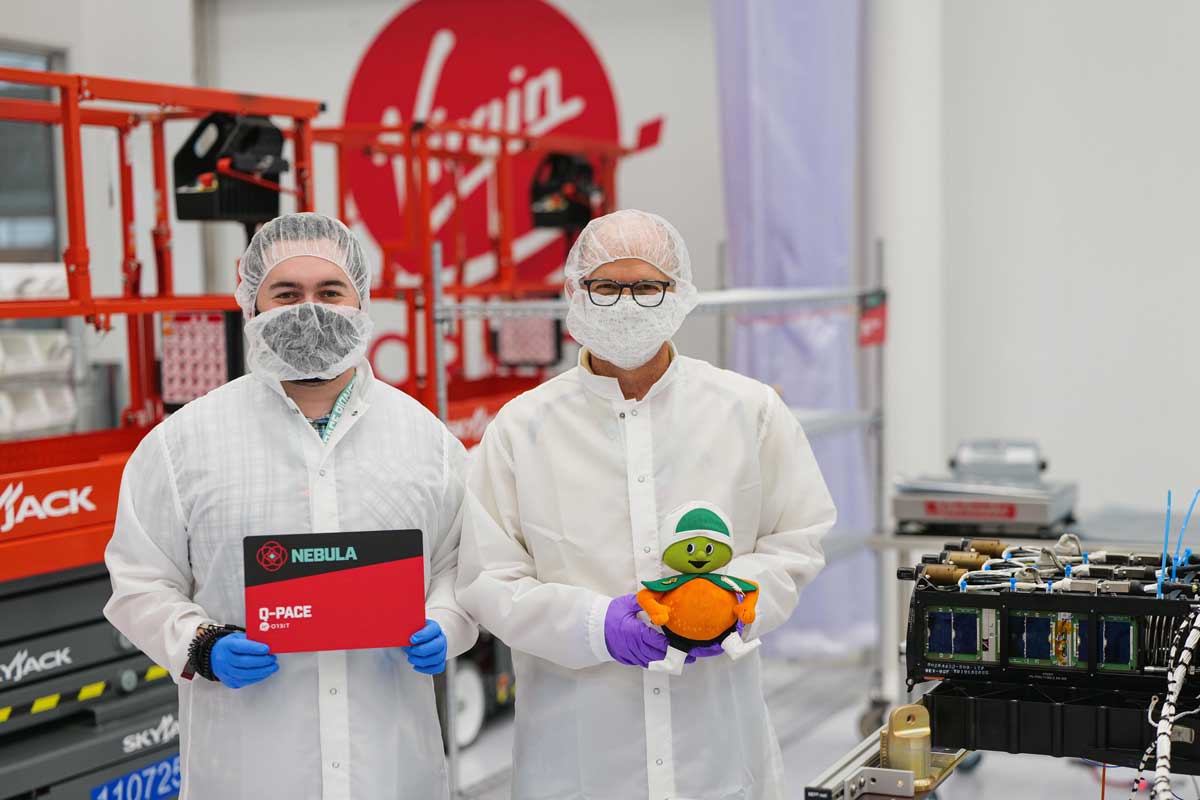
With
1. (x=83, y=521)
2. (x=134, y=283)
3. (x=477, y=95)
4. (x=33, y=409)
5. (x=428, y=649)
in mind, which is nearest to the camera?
(x=428, y=649)

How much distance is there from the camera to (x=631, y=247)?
239 cm

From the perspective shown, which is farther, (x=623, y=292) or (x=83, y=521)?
(x=83, y=521)

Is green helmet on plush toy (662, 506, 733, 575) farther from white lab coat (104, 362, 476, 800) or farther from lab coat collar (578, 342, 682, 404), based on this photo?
white lab coat (104, 362, 476, 800)

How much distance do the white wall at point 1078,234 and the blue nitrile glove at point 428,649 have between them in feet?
12.4

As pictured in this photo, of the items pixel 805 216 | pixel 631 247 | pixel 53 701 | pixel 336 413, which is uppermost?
pixel 805 216

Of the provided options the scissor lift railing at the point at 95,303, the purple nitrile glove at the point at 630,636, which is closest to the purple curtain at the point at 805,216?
the scissor lift railing at the point at 95,303

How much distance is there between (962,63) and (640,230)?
3558mm

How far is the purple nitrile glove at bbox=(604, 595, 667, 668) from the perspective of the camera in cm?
219

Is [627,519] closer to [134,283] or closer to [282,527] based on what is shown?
[282,527]

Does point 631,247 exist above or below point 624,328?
above

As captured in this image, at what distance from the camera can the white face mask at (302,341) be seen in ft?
7.50

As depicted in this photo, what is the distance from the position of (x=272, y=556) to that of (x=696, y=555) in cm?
68

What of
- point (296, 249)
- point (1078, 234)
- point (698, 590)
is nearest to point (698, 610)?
point (698, 590)

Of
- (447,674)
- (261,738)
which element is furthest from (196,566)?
(447,674)
